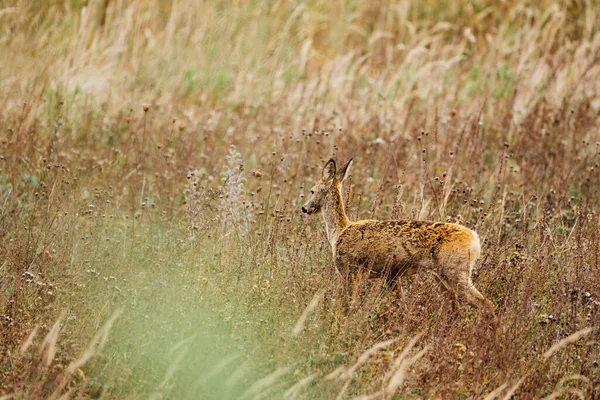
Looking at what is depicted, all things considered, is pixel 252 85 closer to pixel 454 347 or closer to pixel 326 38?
pixel 326 38

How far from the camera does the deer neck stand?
19.7 ft

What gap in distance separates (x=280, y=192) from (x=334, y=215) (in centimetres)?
126

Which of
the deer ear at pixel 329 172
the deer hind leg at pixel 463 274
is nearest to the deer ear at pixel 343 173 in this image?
the deer ear at pixel 329 172

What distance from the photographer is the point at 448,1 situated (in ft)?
43.9

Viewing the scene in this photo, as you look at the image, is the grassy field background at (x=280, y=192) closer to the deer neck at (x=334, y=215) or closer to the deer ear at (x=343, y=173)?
the deer neck at (x=334, y=215)

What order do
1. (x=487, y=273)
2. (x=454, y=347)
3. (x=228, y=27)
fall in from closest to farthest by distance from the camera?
1. (x=454, y=347)
2. (x=487, y=273)
3. (x=228, y=27)

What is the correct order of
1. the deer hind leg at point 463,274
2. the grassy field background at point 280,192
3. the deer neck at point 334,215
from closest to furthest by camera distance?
the grassy field background at point 280,192 < the deer hind leg at point 463,274 < the deer neck at point 334,215

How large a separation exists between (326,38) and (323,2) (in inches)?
18.9

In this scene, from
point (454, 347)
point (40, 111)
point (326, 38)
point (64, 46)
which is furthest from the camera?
point (326, 38)

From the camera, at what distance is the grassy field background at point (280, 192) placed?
486 cm

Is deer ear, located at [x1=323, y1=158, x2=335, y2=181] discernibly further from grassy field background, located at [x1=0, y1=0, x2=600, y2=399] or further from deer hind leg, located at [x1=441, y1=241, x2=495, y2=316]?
deer hind leg, located at [x1=441, y1=241, x2=495, y2=316]

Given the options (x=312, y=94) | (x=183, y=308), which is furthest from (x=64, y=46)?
(x=183, y=308)

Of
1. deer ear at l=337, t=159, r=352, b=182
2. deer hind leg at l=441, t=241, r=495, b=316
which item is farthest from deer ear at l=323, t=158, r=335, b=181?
deer hind leg at l=441, t=241, r=495, b=316

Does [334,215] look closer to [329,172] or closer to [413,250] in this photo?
[329,172]
